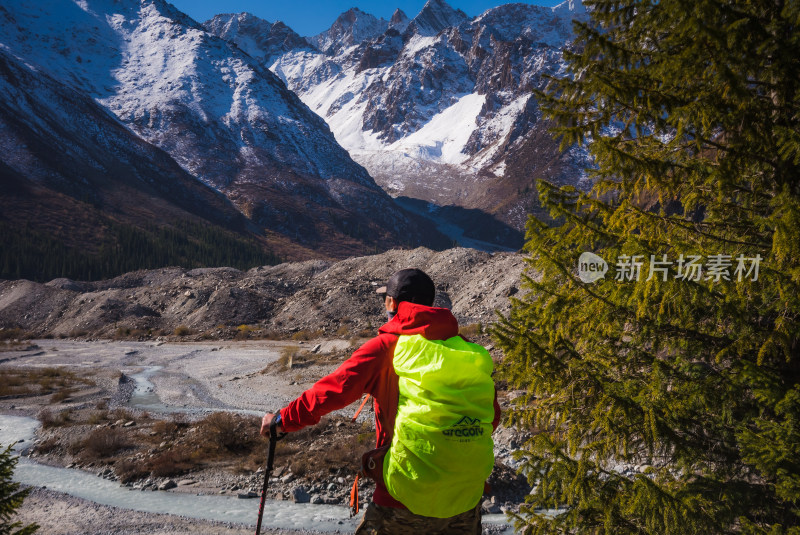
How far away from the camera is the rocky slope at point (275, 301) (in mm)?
34781

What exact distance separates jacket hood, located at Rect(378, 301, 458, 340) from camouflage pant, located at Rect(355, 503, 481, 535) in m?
1.11

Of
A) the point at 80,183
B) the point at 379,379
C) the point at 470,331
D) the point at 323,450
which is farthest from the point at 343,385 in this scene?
the point at 80,183

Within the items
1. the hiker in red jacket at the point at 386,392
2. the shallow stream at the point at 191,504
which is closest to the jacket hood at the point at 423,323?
the hiker in red jacket at the point at 386,392

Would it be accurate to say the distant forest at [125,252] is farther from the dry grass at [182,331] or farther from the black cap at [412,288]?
the black cap at [412,288]

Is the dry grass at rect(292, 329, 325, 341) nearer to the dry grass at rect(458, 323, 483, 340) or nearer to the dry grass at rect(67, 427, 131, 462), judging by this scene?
the dry grass at rect(458, 323, 483, 340)

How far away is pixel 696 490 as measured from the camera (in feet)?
12.7

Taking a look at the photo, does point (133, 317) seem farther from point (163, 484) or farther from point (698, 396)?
point (698, 396)

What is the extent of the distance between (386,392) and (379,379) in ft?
0.31

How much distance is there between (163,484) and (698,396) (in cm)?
1044

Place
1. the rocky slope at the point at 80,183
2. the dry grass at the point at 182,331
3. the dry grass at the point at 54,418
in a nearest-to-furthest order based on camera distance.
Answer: the dry grass at the point at 54,418 < the dry grass at the point at 182,331 < the rocky slope at the point at 80,183

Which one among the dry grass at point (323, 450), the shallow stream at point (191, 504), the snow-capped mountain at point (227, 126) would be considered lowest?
the shallow stream at point (191, 504)

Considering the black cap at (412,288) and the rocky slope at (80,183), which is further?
the rocky slope at (80,183)

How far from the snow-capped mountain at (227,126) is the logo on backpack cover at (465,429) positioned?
441ft

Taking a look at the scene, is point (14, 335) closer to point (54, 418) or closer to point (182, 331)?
point (182, 331)
